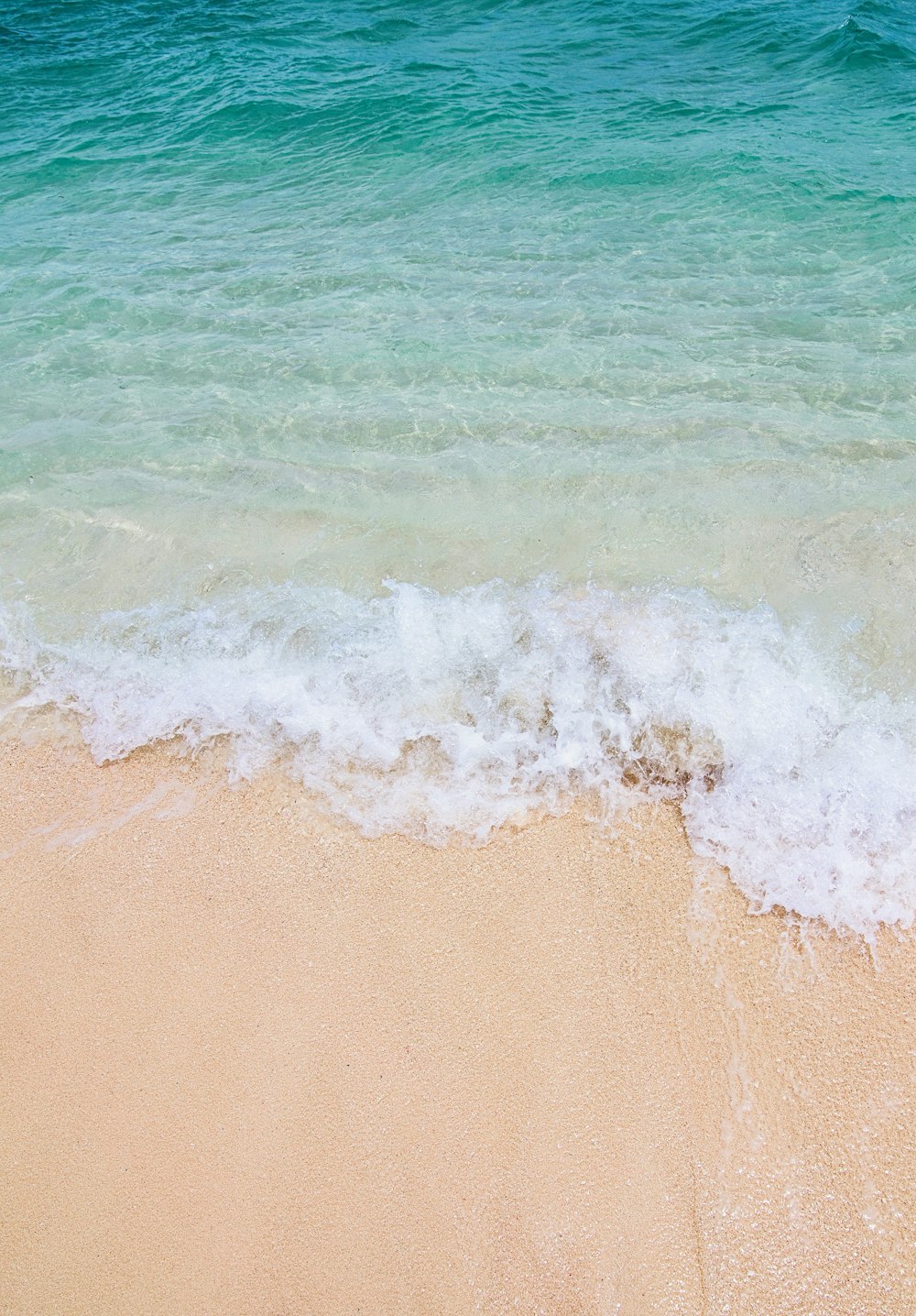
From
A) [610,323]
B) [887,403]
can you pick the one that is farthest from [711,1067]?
[610,323]

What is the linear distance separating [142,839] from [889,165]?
10.9 meters

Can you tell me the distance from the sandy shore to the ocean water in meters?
0.37

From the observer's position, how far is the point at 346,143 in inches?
427

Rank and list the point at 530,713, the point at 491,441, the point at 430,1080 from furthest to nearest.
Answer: the point at 491,441 → the point at 530,713 → the point at 430,1080

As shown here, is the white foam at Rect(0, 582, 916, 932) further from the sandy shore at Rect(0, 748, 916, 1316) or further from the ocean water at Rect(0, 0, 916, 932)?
the sandy shore at Rect(0, 748, 916, 1316)

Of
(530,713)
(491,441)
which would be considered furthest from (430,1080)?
(491,441)

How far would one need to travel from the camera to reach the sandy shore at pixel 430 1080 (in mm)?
2908

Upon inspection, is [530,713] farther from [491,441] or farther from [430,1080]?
[491,441]

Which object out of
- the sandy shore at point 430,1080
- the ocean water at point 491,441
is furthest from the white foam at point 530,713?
the sandy shore at point 430,1080

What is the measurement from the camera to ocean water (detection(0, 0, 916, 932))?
170 inches

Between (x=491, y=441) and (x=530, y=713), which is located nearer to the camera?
(x=530, y=713)

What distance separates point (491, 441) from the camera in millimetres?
6375

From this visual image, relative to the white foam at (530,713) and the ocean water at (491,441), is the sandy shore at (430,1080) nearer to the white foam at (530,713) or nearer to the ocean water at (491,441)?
the white foam at (530,713)

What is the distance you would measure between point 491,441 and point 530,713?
275 cm
